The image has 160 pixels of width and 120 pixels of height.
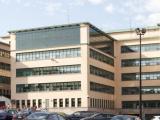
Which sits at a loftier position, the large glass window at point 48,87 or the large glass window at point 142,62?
the large glass window at point 142,62

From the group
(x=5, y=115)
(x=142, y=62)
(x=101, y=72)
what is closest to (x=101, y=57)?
(x=101, y=72)

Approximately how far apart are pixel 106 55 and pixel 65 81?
15250 millimetres

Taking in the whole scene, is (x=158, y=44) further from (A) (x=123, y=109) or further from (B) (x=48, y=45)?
(B) (x=48, y=45)

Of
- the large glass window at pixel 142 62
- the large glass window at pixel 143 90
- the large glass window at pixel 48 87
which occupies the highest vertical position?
the large glass window at pixel 142 62

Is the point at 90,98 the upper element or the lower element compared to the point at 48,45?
lower

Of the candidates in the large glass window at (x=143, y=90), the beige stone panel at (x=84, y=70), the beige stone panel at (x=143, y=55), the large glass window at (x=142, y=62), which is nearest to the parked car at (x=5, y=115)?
the beige stone panel at (x=84, y=70)

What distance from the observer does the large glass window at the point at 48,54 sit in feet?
289

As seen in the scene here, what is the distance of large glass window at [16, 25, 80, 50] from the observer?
88.0m

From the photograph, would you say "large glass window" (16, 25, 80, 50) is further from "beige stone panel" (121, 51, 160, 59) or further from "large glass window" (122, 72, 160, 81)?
"large glass window" (122, 72, 160, 81)

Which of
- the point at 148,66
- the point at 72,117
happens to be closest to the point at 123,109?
the point at 148,66

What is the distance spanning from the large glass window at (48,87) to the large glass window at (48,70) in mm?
2107

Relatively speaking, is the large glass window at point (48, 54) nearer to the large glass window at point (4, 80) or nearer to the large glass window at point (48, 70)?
the large glass window at point (48, 70)

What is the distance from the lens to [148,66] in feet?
344

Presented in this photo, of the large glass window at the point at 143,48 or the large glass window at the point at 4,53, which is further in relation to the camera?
the large glass window at the point at 143,48
